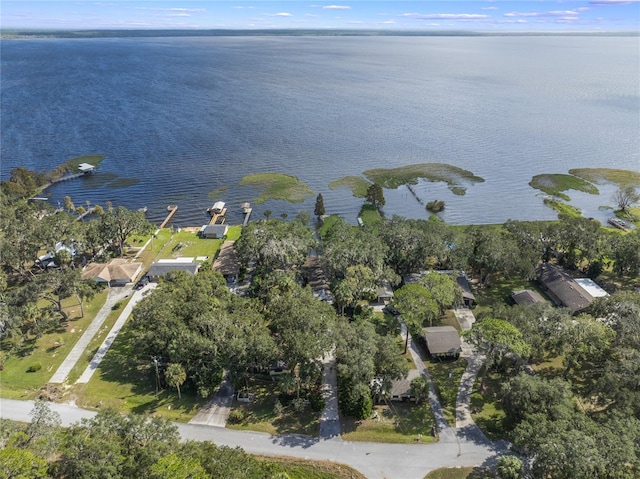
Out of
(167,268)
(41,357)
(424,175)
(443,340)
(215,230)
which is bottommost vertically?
(41,357)

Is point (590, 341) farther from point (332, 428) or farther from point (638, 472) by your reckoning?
point (332, 428)

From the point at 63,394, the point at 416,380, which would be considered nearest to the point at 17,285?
the point at 63,394

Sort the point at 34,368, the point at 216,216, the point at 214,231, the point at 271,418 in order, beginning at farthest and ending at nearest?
the point at 216,216
the point at 214,231
the point at 34,368
the point at 271,418

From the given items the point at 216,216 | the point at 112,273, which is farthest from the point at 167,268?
the point at 216,216

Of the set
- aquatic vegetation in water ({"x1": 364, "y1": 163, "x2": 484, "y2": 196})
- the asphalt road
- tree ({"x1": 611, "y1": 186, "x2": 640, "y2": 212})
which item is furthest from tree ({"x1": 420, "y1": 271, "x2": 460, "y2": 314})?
tree ({"x1": 611, "y1": 186, "x2": 640, "y2": 212})

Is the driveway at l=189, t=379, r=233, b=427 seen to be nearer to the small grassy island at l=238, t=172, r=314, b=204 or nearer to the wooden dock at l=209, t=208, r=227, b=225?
the wooden dock at l=209, t=208, r=227, b=225

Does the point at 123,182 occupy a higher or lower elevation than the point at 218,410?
higher

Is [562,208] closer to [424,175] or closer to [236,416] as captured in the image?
[424,175]
